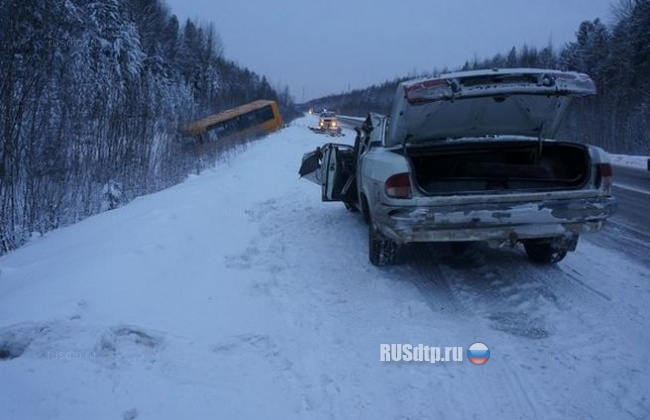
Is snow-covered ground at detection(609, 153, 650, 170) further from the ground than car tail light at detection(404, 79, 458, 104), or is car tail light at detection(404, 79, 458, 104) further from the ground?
car tail light at detection(404, 79, 458, 104)

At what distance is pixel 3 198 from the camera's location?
7156mm

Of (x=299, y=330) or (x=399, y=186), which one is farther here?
(x=399, y=186)

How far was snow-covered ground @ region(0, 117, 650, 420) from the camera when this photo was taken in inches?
122

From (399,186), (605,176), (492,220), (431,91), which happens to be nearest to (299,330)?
(399,186)

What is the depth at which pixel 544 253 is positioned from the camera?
5645 mm

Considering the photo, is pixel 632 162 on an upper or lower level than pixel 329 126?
lower

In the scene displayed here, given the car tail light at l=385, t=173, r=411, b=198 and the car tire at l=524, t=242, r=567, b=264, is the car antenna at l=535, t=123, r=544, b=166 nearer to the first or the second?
the car tire at l=524, t=242, r=567, b=264

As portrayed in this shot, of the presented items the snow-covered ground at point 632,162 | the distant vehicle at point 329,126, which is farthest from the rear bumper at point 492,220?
the distant vehicle at point 329,126

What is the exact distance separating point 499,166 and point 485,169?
151mm

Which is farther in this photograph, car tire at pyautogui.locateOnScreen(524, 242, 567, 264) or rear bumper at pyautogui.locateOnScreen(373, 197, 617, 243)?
car tire at pyautogui.locateOnScreen(524, 242, 567, 264)

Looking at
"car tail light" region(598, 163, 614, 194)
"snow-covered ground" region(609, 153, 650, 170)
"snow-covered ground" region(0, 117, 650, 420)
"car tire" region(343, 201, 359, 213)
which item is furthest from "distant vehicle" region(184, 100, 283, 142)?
"car tail light" region(598, 163, 614, 194)

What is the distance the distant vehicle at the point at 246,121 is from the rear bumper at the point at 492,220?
57.8 ft

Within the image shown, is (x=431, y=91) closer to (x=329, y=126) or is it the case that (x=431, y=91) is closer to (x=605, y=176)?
(x=605, y=176)

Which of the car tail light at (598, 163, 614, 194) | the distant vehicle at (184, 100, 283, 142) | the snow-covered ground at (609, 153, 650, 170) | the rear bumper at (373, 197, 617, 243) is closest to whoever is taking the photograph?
the rear bumper at (373, 197, 617, 243)
